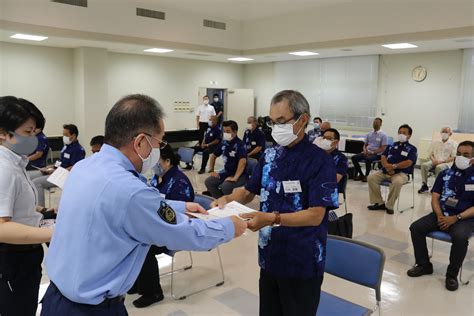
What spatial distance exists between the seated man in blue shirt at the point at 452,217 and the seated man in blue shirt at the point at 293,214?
235cm

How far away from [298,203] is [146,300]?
1.92 meters

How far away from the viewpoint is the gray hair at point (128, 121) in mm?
1254

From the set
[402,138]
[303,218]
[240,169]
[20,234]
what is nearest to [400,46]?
[402,138]

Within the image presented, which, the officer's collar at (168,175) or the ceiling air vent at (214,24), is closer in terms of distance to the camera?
the officer's collar at (168,175)

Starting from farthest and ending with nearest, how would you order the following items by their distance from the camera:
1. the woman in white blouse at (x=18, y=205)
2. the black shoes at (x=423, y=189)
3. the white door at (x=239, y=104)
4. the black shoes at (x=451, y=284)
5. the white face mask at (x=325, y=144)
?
1. the white door at (x=239, y=104)
2. the black shoes at (x=423, y=189)
3. the white face mask at (x=325, y=144)
4. the black shoes at (x=451, y=284)
5. the woman in white blouse at (x=18, y=205)

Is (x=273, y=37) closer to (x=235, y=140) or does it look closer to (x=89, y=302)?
(x=235, y=140)

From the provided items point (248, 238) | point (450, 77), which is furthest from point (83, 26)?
point (450, 77)

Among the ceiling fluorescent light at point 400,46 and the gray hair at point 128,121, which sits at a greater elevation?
the ceiling fluorescent light at point 400,46

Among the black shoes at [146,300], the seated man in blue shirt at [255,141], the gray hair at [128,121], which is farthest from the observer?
the seated man in blue shirt at [255,141]

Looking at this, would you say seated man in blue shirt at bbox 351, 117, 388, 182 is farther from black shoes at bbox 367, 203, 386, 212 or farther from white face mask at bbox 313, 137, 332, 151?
white face mask at bbox 313, 137, 332, 151

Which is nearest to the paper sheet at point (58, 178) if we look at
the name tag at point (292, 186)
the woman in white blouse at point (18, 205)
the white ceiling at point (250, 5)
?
the woman in white blouse at point (18, 205)

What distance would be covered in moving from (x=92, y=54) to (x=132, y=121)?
8.43 metres

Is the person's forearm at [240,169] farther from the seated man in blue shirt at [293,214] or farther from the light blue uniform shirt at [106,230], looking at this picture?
the light blue uniform shirt at [106,230]

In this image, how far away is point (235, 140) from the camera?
5867 mm
